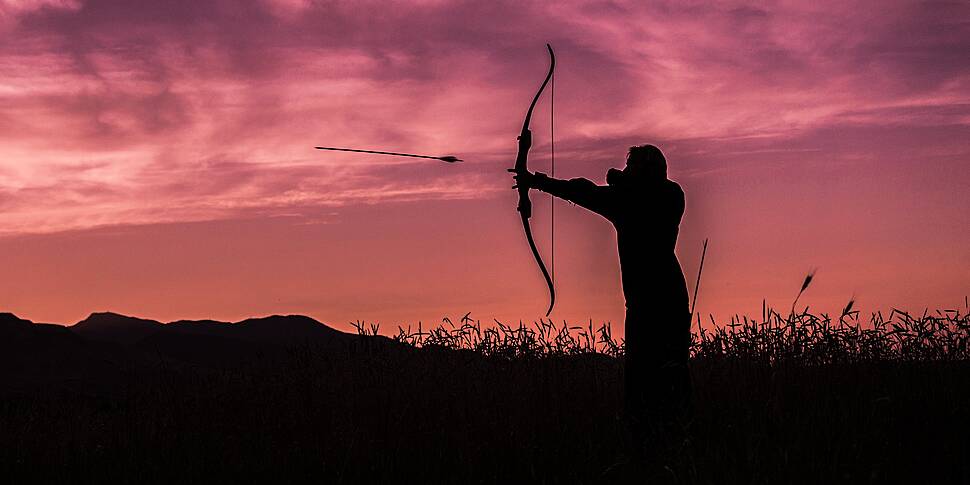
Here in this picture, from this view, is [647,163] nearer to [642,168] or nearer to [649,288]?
[642,168]

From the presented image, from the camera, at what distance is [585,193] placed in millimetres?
6719

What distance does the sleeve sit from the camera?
22.0 ft

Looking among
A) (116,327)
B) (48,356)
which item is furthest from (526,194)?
(116,327)

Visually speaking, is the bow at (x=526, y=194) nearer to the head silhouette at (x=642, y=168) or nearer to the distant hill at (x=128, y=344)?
the head silhouette at (x=642, y=168)

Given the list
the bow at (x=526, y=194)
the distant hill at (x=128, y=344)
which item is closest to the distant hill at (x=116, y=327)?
the distant hill at (x=128, y=344)

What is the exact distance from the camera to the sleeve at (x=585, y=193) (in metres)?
6.72

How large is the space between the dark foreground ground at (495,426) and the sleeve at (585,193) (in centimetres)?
168

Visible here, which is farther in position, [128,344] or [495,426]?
[128,344]

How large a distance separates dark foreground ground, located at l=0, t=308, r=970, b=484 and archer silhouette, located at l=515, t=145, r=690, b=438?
0.37m

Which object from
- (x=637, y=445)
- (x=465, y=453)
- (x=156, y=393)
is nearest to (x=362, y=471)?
(x=465, y=453)

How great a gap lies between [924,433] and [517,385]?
3616mm

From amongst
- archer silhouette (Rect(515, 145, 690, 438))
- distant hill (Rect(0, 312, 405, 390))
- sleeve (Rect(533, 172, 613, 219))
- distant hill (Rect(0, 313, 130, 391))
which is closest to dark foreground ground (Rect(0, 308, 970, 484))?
archer silhouette (Rect(515, 145, 690, 438))

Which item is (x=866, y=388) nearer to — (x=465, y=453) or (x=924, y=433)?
(x=924, y=433)

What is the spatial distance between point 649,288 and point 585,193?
31.8 inches
